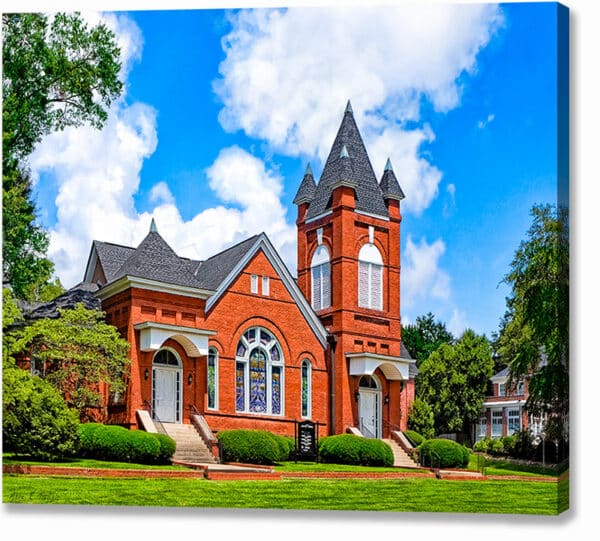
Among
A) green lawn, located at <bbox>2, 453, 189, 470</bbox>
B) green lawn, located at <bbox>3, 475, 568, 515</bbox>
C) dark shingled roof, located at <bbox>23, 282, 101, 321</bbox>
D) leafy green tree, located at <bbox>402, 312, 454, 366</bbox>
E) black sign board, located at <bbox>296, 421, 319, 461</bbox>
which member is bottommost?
green lawn, located at <bbox>3, 475, 568, 515</bbox>

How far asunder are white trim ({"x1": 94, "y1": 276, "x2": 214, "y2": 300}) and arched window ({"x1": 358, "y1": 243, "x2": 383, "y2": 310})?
2.74 meters

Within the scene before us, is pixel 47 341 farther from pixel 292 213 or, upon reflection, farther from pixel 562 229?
pixel 562 229

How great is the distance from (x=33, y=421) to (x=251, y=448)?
11.2 ft

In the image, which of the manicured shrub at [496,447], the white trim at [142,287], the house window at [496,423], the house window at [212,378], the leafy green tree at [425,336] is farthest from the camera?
the house window at [212,378]

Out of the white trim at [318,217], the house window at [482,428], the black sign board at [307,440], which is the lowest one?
the black sign board at [307,440]

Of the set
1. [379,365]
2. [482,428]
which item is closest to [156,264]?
[379,365]

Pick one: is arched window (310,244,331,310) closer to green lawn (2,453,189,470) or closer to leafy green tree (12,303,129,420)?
leafy green tree (12,303,129,420)

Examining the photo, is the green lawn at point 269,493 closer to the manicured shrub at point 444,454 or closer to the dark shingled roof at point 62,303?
the manicured shrub at point 444,454

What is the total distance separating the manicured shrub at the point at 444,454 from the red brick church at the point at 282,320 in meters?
1.12

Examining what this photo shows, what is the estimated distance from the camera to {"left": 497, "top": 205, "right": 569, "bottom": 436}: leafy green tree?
14.3 metres

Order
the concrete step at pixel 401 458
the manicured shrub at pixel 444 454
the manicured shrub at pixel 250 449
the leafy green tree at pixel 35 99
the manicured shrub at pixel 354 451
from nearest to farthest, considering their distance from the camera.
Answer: the manicured shrub at pixel 444 454
the concrete step at pixel 401 458
the leafy green tree at pixel 35 99
the manicured shrub at pixel 354 451
the manicured shrub at pixel 250 449

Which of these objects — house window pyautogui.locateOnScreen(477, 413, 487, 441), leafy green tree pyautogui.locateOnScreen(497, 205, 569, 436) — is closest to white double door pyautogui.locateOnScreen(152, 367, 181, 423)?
house window pyautogui.locateOnScreen(477, 413, 487, 441)

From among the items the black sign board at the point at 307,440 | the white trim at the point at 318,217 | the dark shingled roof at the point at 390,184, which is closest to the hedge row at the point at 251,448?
the black sign board at the point at 307,440

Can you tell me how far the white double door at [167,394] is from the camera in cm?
1745
